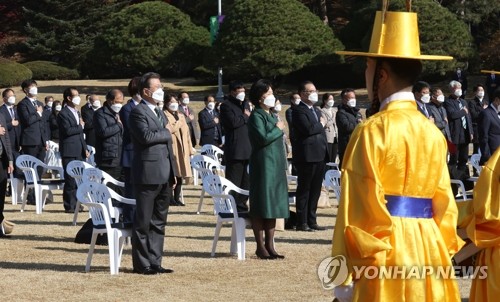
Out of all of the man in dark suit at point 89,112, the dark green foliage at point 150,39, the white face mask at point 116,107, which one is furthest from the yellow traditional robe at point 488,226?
the dark green foliage at point 150,39

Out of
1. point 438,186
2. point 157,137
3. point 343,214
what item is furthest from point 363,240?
point 157,137

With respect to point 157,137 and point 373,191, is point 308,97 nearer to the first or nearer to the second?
point 157,137

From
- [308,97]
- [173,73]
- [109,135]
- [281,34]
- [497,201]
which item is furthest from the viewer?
[173,73]

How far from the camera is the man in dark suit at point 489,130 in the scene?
16.4 m

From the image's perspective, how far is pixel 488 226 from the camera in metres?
6.13

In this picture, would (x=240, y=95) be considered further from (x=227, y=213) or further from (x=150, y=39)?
(x=150, y=39)

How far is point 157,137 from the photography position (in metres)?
10.7

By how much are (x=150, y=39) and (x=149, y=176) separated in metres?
32.8

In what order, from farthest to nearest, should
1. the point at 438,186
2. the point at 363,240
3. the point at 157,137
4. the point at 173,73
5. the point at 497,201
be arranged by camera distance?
the point at 173,73 < the point at 157,137 < the point at 497,201 < the point at 438,186 < the point at 363,240

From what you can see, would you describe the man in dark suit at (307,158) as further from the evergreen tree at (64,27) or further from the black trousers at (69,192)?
the evergreen tree at (64,27)

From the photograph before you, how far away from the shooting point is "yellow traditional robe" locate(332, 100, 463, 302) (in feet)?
16.6

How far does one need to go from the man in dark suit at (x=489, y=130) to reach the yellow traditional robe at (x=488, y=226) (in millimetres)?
10236

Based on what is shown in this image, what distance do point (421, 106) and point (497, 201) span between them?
9.69 metres

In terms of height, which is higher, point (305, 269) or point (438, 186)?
point (438, 186)
